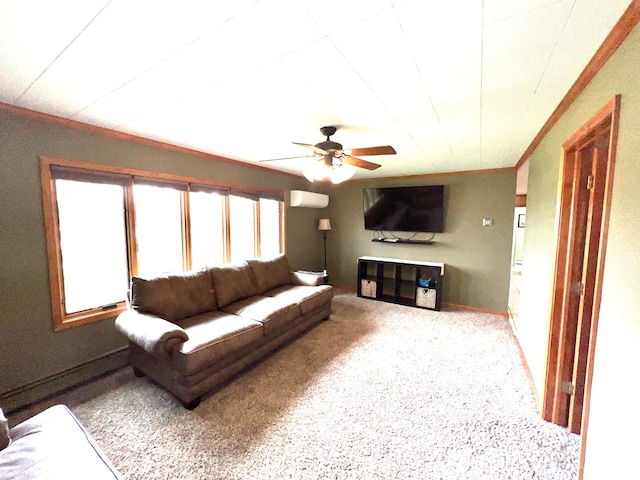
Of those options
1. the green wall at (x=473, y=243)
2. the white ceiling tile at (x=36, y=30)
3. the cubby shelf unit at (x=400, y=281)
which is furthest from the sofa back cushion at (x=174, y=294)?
the green wall at (x=473, y=243)

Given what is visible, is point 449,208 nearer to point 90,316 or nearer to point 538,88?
point 538,88

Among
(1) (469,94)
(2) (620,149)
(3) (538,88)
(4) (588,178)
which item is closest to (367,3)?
(1) (469,94)

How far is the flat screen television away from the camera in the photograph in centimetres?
435

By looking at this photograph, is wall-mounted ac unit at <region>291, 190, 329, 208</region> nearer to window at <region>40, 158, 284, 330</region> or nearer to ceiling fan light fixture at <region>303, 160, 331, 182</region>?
window at <region>40, 158, 284, 330</region>

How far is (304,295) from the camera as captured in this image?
329 centimetres

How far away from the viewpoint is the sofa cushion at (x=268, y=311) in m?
2.62

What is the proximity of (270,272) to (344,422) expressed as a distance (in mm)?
2204

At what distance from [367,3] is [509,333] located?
390 cm

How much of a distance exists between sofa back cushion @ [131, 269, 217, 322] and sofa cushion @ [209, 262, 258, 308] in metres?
0.08

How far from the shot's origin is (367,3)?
3.20 ft

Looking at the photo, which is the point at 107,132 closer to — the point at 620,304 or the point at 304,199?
the point at 304,199

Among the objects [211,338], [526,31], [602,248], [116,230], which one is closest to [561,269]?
[602,248]

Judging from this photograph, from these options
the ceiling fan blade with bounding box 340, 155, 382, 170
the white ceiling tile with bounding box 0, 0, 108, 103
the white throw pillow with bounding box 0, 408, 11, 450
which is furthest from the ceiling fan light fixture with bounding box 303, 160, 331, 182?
the white throw pillow with bounding box 0, 408, 11, 450

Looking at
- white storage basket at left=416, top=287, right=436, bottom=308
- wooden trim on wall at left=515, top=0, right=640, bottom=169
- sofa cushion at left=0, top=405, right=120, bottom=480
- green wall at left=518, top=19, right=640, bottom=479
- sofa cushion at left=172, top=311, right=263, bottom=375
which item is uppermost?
wooden trim on wall at left=515, top=0, right=640, bottom=169
